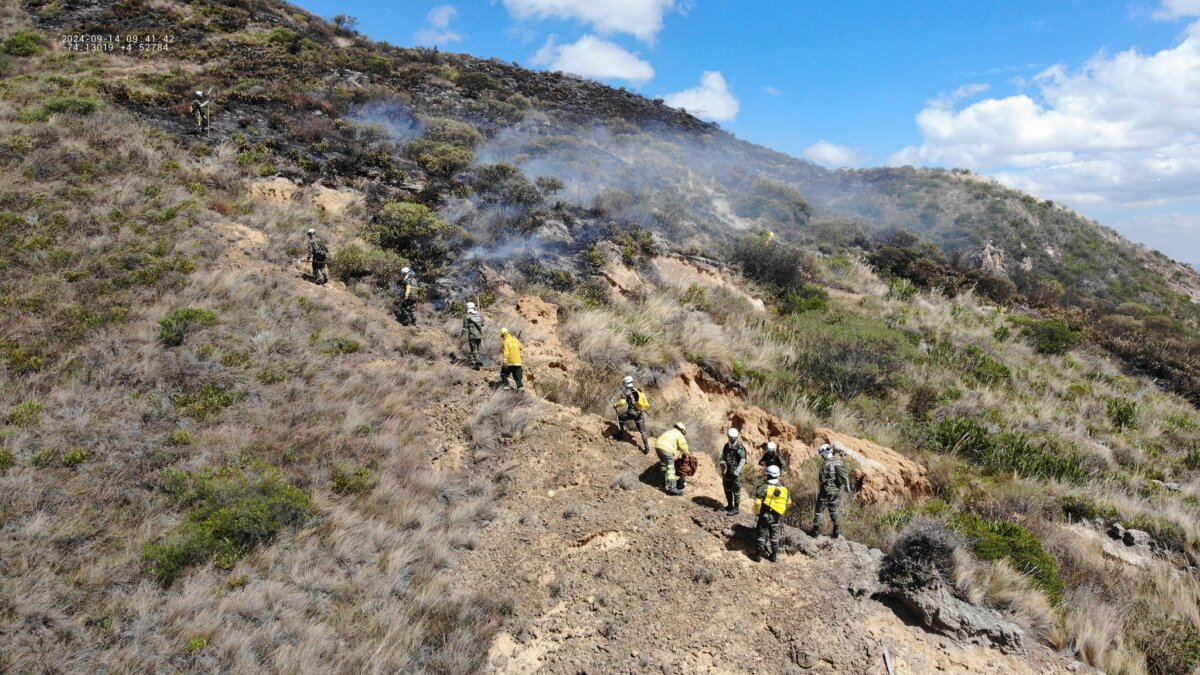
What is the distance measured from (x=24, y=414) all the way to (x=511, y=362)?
590 cm

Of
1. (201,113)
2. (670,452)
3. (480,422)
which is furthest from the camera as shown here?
(201,113)

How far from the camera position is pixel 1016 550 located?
7.31 m

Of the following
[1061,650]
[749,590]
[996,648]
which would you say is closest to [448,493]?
[749,590]

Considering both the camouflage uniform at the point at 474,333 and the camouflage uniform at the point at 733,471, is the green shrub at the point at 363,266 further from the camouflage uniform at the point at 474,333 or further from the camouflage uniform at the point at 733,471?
the camouflage uniform at the point at 733,471

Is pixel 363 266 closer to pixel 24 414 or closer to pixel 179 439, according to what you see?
pixel 179 439

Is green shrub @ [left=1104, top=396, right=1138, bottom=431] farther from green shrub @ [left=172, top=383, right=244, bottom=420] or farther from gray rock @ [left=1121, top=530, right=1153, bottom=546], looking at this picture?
green shrub @ [left=172, top=383, right=244, bottom=420]

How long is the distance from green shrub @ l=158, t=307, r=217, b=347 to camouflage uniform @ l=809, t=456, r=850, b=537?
9404 millimetres

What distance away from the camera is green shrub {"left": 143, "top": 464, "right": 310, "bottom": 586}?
5645mm

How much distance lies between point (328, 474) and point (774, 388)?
871 centimetres

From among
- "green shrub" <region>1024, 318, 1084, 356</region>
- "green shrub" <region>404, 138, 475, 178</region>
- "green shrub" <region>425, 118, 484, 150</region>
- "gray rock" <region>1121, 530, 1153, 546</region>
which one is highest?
"green shrub" <region>425, 118, 484, 150</region>

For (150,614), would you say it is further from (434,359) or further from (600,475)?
(434,359)

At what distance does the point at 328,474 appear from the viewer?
A: 7316 mm

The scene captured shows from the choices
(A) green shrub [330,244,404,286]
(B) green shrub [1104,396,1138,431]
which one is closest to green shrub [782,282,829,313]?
(B) green shrub [1104,396,1138,431]

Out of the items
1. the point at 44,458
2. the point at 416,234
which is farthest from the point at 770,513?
the point at 416,234
